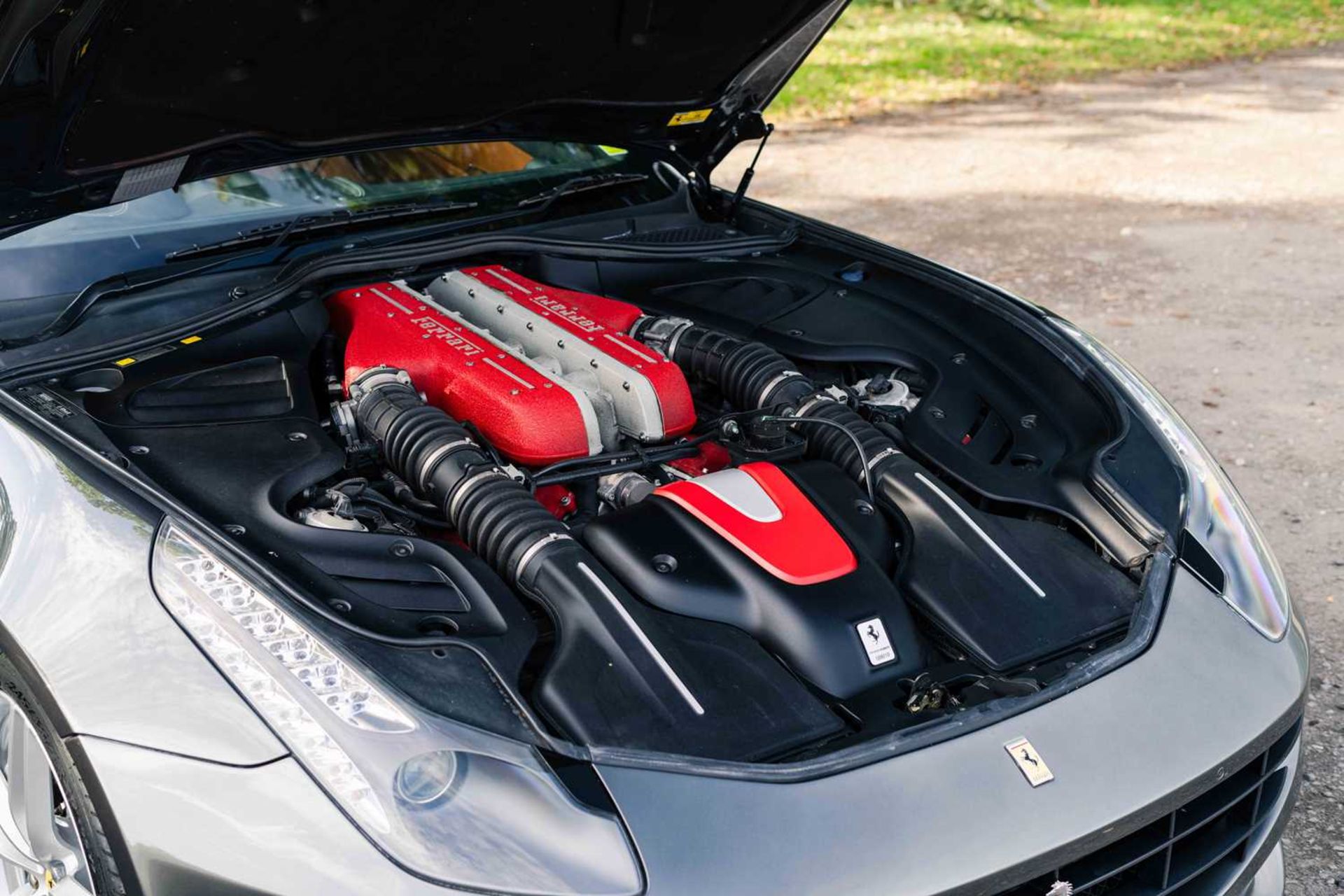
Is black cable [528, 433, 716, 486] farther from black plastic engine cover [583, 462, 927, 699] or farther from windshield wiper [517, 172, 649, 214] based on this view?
windshield wiper [517, 172, 649, 214]

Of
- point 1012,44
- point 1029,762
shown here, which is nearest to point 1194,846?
point 1029,762

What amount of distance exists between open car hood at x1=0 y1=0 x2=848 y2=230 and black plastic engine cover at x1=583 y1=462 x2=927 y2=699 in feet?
3.52

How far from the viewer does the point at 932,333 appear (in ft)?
8.73

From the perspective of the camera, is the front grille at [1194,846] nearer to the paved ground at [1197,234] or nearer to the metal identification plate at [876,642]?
the metal identification plate at [876,642]

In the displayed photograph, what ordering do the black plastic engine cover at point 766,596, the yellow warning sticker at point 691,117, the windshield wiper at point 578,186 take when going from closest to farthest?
the black plastic engine cover at point 766,596 < the windshield wiper at point 578,186 < the yellow warning sticker at point 691,117

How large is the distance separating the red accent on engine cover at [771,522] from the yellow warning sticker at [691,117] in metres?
1.34

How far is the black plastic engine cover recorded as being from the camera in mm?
1836

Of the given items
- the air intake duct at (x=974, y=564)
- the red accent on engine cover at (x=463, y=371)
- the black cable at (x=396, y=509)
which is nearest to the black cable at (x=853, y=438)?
the air intake duct at (x=974, y=564)

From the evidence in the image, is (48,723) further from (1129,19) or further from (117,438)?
(1129,19)

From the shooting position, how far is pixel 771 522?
1998 mm

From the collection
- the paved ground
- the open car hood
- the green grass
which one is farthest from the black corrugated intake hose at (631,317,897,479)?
the green grass

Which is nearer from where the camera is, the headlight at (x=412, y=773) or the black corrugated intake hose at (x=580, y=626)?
the headlight at (x=412, y=773)

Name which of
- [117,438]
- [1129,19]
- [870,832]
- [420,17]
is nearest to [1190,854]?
[870,832]

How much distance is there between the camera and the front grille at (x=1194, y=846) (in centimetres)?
162
